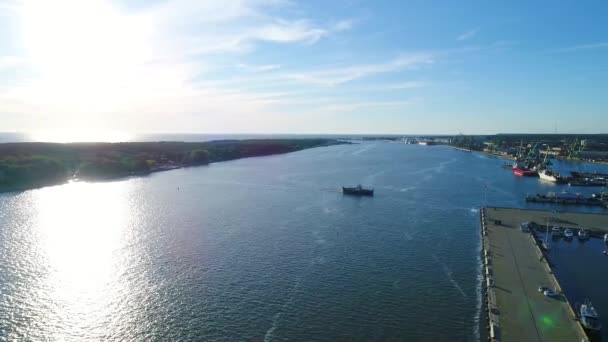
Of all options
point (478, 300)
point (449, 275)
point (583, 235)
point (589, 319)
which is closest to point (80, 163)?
point (449, 275)

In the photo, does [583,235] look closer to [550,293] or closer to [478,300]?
[550,293]

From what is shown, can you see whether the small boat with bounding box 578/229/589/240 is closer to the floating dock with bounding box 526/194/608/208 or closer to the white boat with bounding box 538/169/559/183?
the floating dock with bounding box 526/194/608/208

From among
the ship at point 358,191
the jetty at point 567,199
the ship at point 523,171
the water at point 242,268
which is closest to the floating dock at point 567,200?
the jetty at point 567,199

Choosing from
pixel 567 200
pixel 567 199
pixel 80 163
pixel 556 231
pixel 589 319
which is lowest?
pixel 589 319

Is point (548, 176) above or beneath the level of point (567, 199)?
above

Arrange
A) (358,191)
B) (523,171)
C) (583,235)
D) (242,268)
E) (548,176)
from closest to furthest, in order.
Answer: (242,268)
(583,235)
(358,191)
(548,176)
(523,171)

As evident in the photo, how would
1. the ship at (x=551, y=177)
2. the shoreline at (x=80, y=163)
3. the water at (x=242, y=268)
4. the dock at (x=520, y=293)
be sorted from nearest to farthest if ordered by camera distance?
1. the dock at (x=520, y=293)
2. the water at (x=242, y=268)
3. the shoreline at (x=80, y=163)
4. the ship at (x=551, y=177)

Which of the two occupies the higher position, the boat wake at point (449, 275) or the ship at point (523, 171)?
the ship at point (523, 171)

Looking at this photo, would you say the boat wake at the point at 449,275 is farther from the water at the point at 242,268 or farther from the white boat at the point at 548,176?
the white boat at the point at 548,176

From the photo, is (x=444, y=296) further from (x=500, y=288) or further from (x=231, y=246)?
(x=231, y=246)
